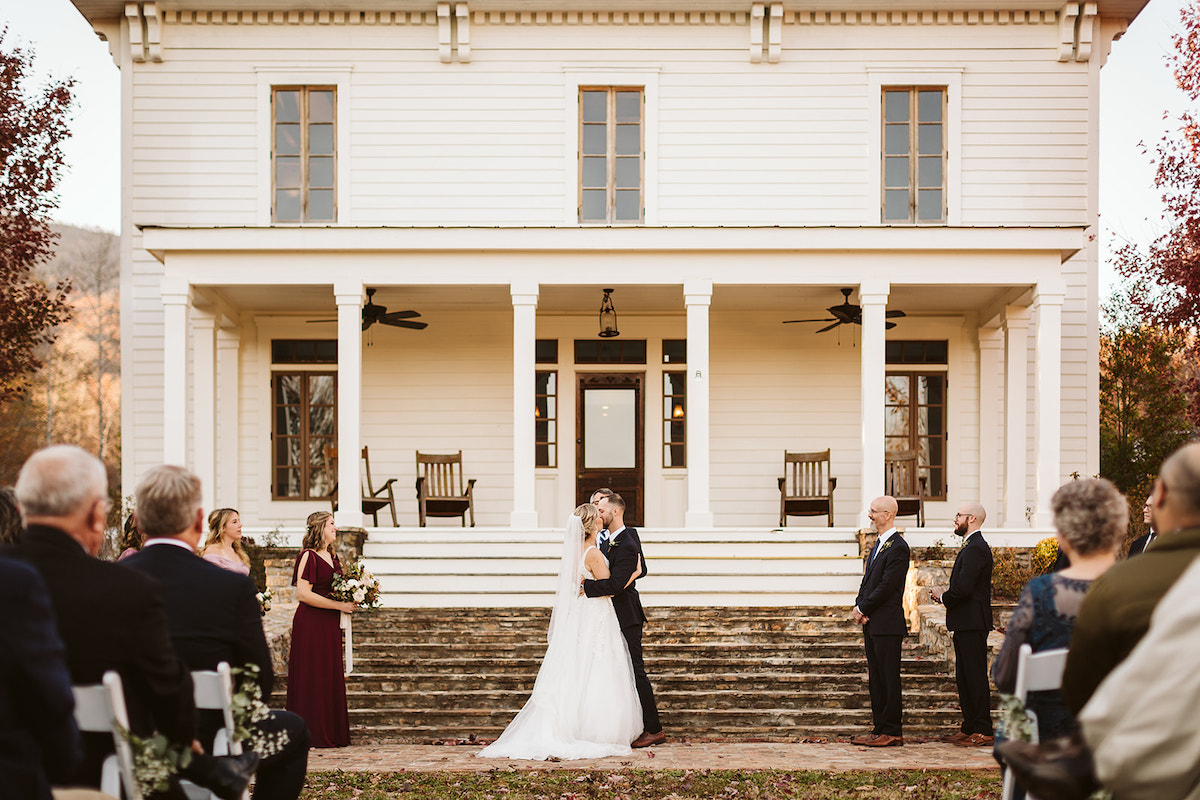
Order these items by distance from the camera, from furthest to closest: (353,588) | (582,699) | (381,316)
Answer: (381,316) < (353,588) < (582,699)

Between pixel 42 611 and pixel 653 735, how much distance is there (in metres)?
5.88

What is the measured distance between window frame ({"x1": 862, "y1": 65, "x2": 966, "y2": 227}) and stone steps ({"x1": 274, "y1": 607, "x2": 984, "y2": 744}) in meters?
6.89

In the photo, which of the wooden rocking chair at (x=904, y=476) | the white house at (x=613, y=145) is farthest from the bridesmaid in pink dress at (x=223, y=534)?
the wooden rocking chair at (x=904, y=476)

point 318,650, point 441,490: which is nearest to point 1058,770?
point 318,650

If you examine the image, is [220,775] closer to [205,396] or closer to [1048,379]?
[1048,379]

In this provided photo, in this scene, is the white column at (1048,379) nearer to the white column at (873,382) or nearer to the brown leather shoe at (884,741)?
the white column at (873,382)

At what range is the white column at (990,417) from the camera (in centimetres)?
1616

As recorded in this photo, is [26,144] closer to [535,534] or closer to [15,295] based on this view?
[15,295]

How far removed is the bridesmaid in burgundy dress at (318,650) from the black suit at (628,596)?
1881 millimetres

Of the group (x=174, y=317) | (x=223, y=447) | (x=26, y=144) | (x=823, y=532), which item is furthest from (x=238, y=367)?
(x=823, y=532)

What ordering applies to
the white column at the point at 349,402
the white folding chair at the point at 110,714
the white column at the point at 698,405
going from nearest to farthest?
the white folding chair at the point at 110,714 → the white column at the point at 349,402 → the white column at the point at 698,405

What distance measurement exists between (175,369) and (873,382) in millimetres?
8437

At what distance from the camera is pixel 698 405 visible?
13742 millimetres

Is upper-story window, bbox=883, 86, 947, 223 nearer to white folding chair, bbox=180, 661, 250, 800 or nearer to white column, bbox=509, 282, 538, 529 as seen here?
white column, bbox=509, 282, 538, 529
